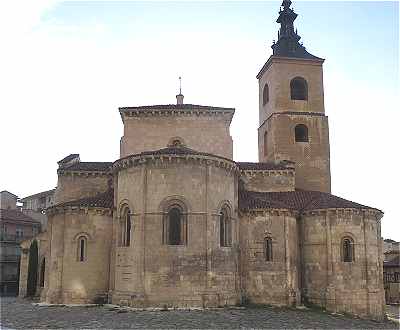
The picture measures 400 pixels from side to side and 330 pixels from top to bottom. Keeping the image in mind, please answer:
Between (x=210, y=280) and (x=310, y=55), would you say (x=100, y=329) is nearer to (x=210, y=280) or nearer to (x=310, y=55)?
(x=210, y=280)

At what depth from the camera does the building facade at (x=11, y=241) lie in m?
36.4

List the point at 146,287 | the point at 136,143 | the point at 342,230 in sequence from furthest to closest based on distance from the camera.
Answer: the point at 136,143, the point at 342,230, the point at 146,287

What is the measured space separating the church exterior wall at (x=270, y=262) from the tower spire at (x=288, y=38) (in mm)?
14571

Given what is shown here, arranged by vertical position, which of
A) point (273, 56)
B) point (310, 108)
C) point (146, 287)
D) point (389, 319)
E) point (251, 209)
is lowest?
point (389, 319)

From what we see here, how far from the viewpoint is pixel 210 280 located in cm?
1991

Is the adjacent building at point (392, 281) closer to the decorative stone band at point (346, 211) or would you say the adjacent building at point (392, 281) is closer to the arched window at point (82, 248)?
the decorative stone band at point (346, 211)

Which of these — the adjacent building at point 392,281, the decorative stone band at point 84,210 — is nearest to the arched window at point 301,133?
the adjacent building at point 392,281

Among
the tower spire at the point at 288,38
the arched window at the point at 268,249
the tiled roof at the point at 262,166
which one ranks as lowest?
the arched window at the point at 268,249

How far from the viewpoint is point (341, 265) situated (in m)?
22.1

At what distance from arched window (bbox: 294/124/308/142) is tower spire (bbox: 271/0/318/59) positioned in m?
5.21

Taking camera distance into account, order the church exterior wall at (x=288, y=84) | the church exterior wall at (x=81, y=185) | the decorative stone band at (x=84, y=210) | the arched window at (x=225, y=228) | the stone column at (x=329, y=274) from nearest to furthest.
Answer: the arched window at (x=225, y=228)
the stone column at (x=329, y=274)
the decorative stone band at (x=84, y=210)
the church exterior wall at (x=81, y=185)
the church exterior wall at (x=288, y=84)

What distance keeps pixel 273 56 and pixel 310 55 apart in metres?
2.88

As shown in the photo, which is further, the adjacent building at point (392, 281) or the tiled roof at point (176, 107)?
the adjacent building at point (392, 281)

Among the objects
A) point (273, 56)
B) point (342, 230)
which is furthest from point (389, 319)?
point (273, 56)
